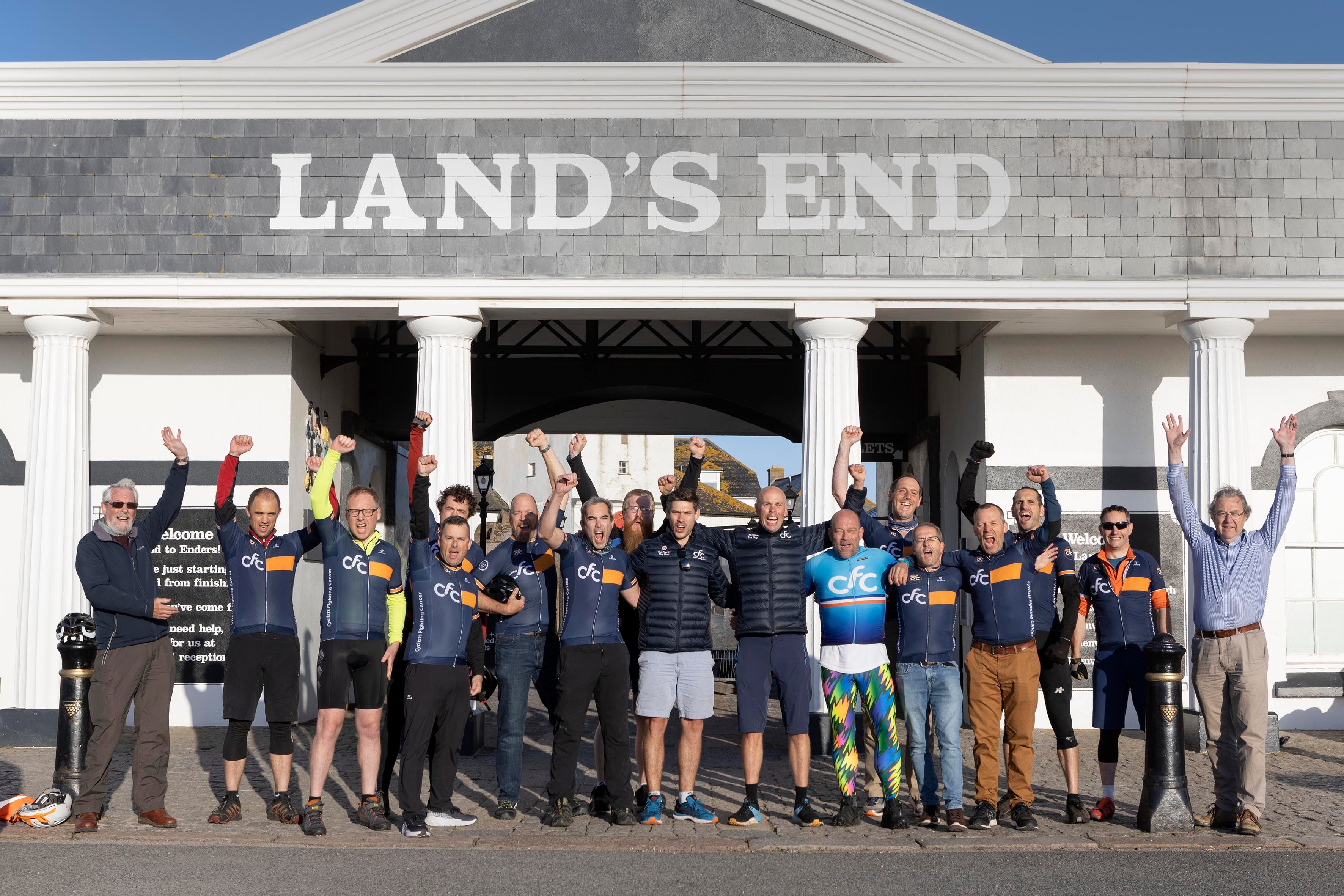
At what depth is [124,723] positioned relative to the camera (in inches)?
290

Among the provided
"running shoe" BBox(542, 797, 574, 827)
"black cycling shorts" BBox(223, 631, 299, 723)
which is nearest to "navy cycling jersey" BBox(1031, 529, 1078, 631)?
"running shoe" BBox(542, 797, 574, 827)

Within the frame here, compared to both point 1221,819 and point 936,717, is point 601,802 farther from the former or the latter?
point 1221,819

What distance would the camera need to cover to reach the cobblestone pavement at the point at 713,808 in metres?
6.80

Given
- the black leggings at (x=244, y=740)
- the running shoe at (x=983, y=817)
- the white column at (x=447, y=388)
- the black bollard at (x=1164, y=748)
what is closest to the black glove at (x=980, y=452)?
the black bollard at (x=1164, y=748)

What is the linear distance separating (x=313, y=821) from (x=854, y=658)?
10.4ft

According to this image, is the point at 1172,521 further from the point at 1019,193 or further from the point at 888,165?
the point at 888,165

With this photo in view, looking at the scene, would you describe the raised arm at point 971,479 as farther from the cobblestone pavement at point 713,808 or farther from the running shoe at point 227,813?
the running shoe at point 227,813

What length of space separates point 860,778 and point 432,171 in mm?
6234

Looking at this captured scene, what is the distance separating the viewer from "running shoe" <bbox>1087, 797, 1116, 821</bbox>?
743cm

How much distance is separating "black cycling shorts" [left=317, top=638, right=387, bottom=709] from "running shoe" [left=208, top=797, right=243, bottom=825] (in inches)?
33.4

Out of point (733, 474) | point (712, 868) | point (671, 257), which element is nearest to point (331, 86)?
point (671, 257)

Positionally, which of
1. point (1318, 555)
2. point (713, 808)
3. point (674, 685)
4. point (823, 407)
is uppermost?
point (823, 407)

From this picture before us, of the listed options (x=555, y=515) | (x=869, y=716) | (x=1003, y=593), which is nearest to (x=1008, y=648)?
(x=1003, y=593)

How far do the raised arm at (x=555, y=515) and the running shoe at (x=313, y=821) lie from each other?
6.40 ft
